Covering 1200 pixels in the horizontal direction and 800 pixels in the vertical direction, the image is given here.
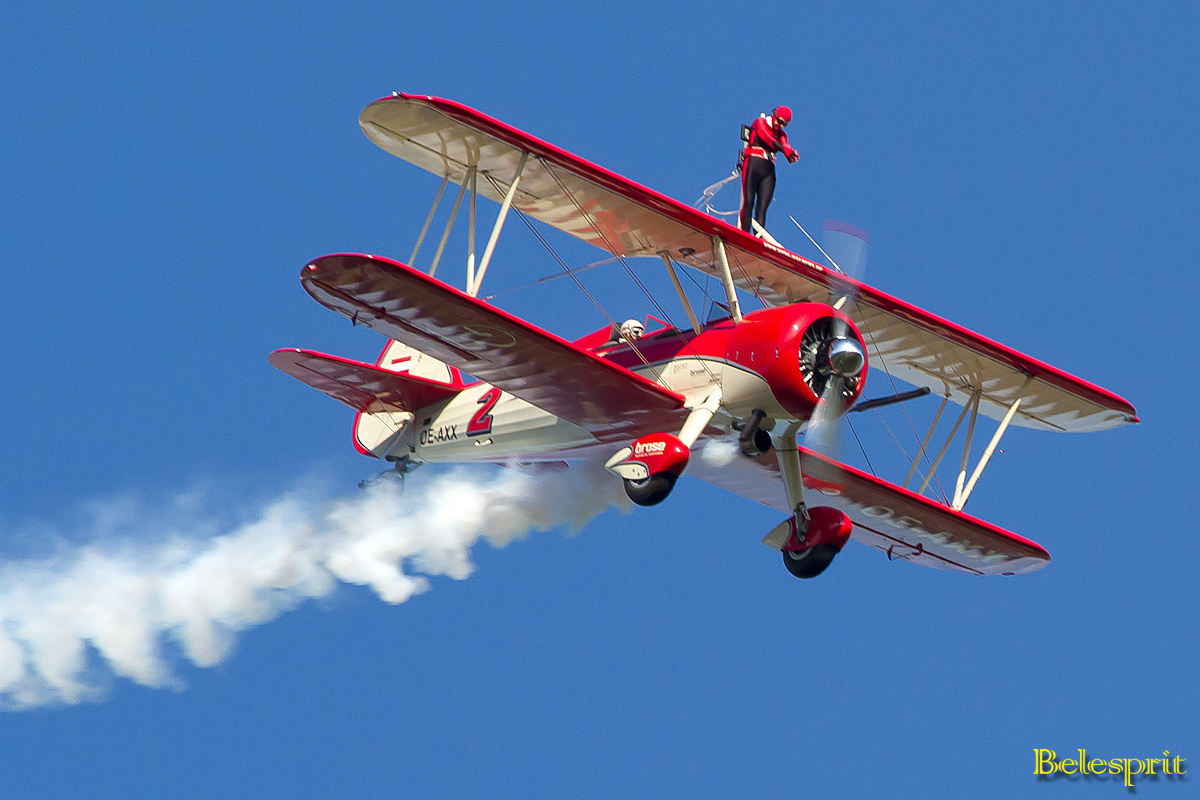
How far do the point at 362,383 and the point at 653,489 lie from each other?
16.1 feet

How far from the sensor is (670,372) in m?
16.9

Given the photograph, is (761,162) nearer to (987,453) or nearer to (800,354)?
→ (800,354)

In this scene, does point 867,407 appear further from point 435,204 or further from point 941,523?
point 435,204

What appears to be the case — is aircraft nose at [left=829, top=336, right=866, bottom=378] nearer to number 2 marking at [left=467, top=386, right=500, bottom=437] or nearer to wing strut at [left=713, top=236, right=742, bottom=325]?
wing strut at [left=713, top=236, right=742, bottom=325]

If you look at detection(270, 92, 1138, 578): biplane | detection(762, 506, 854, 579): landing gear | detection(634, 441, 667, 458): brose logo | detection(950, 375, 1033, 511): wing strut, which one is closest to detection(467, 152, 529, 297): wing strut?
detection(270, 92, 1138, 578): biplane

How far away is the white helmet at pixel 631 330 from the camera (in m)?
17.5

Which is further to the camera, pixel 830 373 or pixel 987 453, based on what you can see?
pixel 987 453

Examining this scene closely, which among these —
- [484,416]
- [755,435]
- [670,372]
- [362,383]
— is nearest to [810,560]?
[755,435]

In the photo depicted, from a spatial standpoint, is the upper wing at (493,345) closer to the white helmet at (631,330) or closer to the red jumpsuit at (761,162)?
the white helmet at (631,330)

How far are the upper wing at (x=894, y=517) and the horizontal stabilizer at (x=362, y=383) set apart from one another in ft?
11.1

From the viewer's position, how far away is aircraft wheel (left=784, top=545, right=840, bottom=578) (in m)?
17.3

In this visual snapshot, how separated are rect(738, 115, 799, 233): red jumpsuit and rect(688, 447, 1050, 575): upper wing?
2.48 meters

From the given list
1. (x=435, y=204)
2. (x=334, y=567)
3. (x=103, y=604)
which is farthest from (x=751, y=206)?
(x=103, y=604)

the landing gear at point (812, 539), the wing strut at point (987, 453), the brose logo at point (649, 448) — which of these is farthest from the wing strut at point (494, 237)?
the wing strut at point (987, 453)
